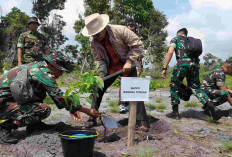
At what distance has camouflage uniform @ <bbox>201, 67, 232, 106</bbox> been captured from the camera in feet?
15.9

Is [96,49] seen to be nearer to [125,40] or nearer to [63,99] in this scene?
[125,40]

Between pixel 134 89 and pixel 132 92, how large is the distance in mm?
46

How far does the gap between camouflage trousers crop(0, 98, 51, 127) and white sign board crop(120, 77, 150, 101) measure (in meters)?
1.16

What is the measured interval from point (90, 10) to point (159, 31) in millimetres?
13450

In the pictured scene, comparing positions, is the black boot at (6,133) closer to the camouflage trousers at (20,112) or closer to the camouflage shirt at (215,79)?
the camouflage trousers at (20,112)

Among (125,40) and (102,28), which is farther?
(125,40)

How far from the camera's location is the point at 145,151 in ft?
8.47

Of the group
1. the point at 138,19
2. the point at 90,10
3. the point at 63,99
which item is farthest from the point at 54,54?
the point at 138,19

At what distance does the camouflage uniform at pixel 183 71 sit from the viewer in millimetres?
4582

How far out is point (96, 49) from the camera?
12.1 ft

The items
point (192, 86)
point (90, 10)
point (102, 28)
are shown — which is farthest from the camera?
point (90, 10)

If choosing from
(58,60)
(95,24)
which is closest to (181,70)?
(95,24)

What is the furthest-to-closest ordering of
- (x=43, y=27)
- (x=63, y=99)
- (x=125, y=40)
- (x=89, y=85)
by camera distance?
(x=43, y=27) → (x=125, y=40) → (x=63, y=99) → (x=89, y=85)

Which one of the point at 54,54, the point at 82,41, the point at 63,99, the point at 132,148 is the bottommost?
the point at 132,148
